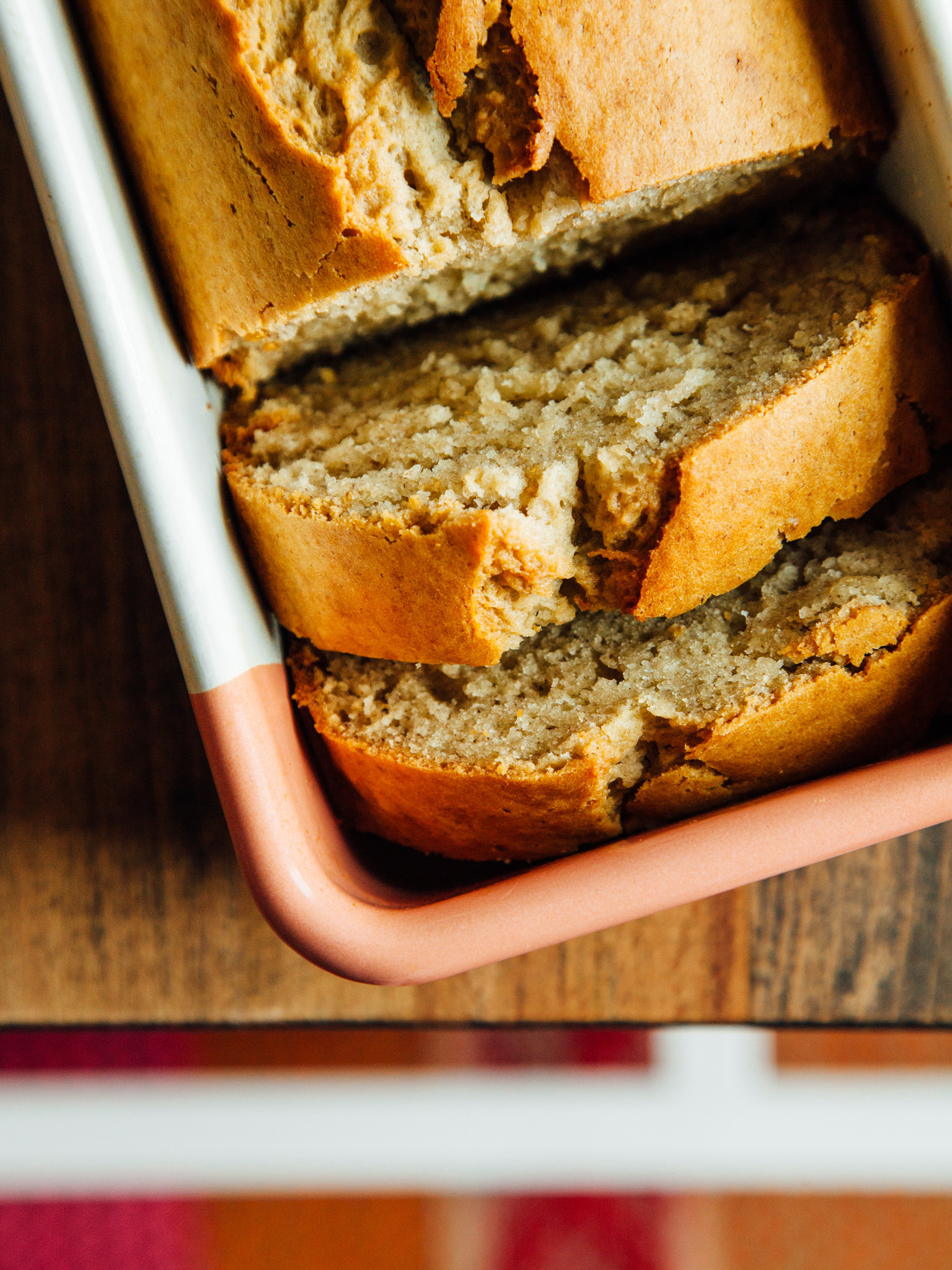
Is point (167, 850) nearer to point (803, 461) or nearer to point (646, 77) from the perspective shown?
point (803, 461)

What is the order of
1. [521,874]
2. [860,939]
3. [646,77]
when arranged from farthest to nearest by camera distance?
[860,939] → [521,874] → [646,77]

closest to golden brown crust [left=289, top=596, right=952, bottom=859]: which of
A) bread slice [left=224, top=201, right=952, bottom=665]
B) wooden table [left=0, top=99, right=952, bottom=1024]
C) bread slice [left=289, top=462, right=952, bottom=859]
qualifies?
bread slice [left=289, top=462, right=952, bottom=859]

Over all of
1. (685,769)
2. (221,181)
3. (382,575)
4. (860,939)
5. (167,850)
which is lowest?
(860,939)

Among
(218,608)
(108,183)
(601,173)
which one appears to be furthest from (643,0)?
(218,608)

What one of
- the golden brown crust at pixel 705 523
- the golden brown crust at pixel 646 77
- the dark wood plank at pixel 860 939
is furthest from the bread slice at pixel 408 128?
the dark wood plank at pixel 860 939

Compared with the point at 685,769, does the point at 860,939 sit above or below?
below

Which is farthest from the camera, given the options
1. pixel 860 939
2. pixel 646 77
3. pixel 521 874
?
pixel 860 939

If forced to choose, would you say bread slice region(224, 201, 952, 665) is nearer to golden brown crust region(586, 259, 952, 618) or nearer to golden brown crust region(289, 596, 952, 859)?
golden brown crust region(586, 259, 952, 618)

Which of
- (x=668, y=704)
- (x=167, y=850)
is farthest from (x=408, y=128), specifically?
(x=167, y=850)
